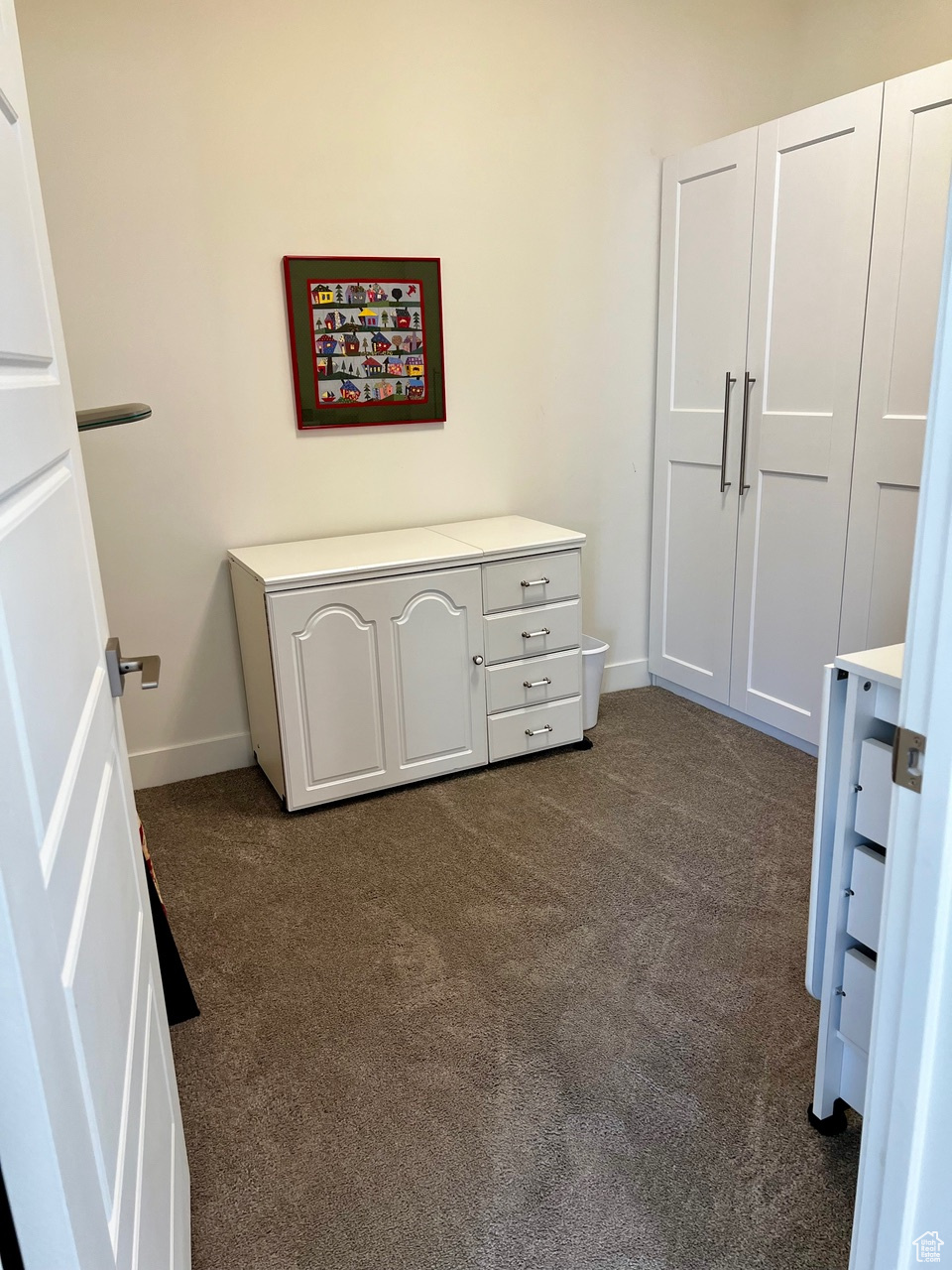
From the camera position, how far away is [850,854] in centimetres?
146

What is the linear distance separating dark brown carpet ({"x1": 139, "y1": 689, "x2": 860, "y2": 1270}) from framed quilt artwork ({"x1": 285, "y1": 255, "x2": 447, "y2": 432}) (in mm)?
1329

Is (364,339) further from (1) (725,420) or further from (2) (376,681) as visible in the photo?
(1) (725,420)

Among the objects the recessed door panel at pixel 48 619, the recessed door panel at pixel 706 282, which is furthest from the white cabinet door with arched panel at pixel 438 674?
the recessed door panel at pixel 48 619

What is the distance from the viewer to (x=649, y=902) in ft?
7.64

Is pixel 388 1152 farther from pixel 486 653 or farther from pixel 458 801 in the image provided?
pixel 486 653

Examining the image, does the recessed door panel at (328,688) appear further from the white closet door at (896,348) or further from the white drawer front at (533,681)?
the white closet door at (896,348)

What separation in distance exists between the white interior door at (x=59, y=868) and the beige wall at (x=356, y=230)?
1.70 meters

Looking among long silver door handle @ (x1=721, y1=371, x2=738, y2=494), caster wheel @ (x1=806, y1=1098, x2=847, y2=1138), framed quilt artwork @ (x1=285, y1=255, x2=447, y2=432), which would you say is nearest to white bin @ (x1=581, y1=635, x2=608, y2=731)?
long silver door handle @ (x1=721, y1=371, x2=738, y2=494)

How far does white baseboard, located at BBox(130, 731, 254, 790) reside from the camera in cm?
307

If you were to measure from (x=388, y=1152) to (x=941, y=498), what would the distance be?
4.78ft

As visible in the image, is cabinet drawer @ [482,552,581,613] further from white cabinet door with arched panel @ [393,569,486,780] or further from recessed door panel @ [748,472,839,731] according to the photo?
recessed door panel @ [748,472,839,731]

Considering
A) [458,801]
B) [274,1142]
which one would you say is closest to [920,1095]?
[274,1142]

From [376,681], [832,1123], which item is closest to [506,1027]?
[832,1123]

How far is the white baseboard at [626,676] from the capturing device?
3.82 meters
